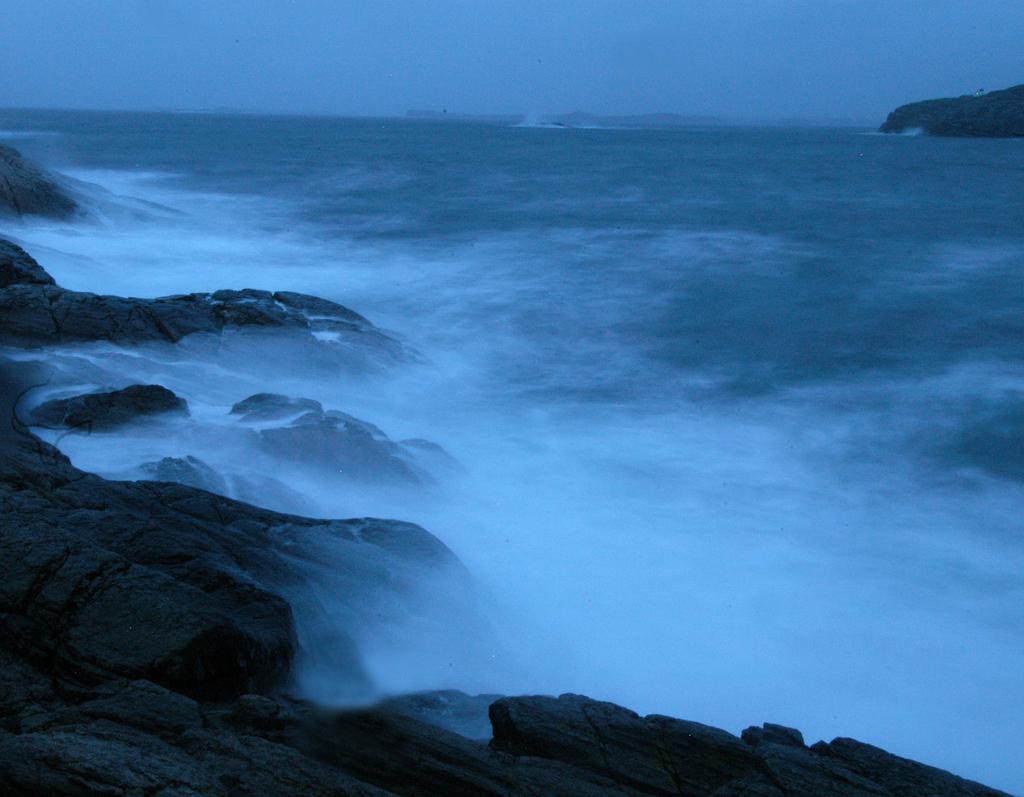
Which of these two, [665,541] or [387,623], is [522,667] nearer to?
[387,623]

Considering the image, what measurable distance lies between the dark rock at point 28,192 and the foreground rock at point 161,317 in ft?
20.9

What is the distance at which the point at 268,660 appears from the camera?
4.52 m

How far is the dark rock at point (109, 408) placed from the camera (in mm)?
7496

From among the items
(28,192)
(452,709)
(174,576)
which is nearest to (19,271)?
(174,576)

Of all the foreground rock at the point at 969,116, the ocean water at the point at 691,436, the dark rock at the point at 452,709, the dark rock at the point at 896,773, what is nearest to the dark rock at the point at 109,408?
the ocean water at the point at 691,436

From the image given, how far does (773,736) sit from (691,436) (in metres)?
6.37

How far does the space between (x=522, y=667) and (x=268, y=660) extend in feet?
6.46

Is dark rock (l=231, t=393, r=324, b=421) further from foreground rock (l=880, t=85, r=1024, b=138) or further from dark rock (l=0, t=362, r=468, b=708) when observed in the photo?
foreground rock (l=880, t=85, r=1024, b=138)

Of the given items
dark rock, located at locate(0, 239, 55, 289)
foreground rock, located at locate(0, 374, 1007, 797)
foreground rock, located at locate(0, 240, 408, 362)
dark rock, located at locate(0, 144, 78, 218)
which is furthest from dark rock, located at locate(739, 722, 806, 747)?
dark rock, located at locate(0, 144, 78, 218)

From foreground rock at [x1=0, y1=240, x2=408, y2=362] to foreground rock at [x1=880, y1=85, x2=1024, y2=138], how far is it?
81862 mm

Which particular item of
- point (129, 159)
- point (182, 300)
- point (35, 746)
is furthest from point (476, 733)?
point (129, 159)

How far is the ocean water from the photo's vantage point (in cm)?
618

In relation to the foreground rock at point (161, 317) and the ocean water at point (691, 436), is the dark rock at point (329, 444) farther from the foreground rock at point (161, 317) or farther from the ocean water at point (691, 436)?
the foreground rock at point (161, 317)

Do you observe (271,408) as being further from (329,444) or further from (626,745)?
(626,745)
